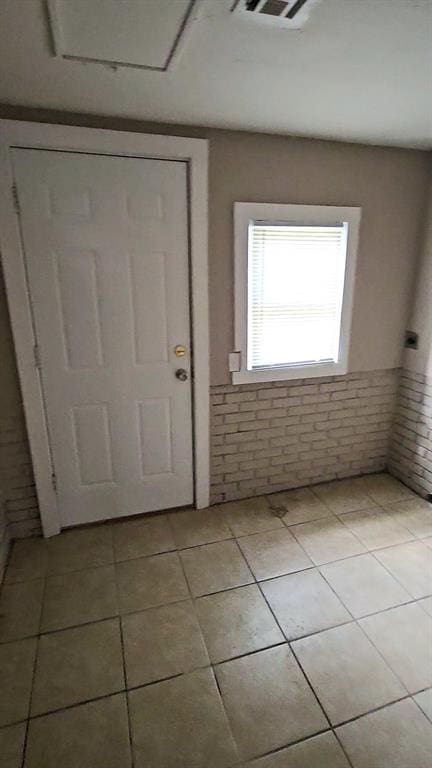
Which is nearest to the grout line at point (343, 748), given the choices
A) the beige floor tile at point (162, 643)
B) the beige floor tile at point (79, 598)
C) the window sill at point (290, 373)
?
the beige floor tile at point (162, 643)

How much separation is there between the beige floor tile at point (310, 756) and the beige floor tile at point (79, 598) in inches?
34.2

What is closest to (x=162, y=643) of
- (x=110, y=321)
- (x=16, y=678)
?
(x=16, y=678)

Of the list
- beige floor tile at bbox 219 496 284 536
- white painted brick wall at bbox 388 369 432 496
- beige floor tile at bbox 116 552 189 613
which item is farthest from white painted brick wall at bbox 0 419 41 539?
white painted brick wall at bbox 388 369 432 496

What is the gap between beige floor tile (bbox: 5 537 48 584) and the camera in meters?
2.01

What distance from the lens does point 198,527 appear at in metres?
2.39

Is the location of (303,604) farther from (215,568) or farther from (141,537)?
(141,537)

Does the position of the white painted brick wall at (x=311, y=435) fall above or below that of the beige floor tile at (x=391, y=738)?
above

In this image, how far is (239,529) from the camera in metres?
2.38

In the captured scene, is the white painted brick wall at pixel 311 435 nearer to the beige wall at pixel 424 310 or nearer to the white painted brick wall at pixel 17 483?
the white painted brick wall at pixel 17 483

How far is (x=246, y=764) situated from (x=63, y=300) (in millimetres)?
2068

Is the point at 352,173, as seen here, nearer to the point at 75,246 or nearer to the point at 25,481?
the point at 75,246

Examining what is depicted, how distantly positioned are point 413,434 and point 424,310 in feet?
2.89

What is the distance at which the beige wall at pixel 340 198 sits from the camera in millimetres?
2061

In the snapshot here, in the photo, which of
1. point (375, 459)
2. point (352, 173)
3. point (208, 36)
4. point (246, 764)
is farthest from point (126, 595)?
point (352, 173)
